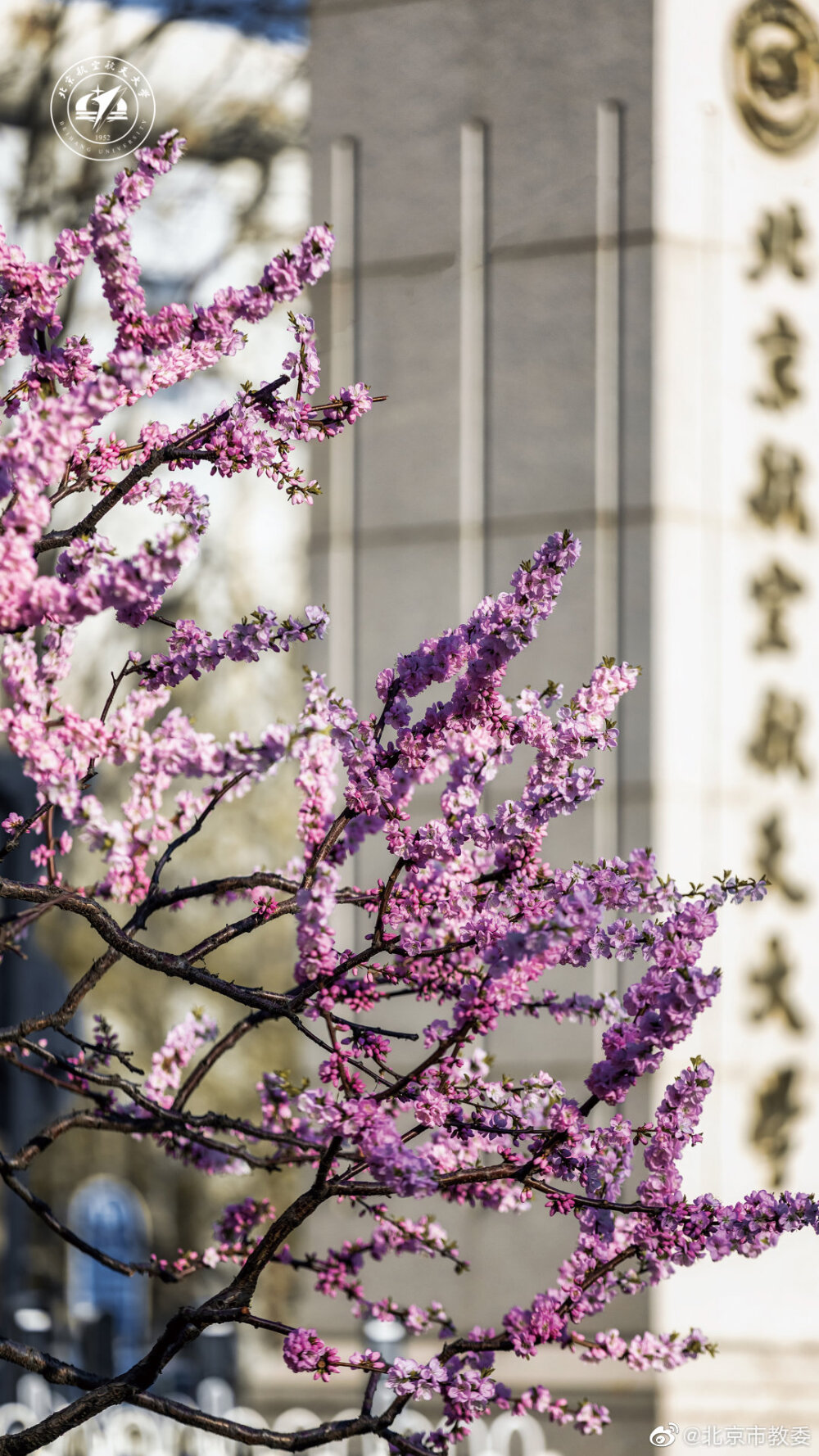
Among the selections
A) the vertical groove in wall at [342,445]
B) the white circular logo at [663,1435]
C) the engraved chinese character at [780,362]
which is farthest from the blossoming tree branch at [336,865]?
the engraved chinese character at [780,362]

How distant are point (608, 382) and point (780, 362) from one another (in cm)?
75

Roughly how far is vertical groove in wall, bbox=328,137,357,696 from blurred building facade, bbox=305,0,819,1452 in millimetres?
19

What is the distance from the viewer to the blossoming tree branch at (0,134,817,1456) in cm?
268

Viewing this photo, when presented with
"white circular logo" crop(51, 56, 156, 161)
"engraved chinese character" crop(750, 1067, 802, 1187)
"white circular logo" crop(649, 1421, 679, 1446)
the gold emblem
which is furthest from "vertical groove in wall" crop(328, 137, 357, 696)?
"white circular logo" crop(649, 1421, 679, 1446)

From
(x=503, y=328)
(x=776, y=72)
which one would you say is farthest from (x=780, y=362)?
(x=776, y=72)

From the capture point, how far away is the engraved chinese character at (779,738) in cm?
736

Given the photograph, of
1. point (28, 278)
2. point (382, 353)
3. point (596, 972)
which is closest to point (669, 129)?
point (382, 353)

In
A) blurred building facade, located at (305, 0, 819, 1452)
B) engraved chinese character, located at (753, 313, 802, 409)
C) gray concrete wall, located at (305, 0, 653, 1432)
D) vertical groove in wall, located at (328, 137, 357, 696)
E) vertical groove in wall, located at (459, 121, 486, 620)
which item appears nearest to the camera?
blurred building facade, located at (305, 0, 819, 1452)

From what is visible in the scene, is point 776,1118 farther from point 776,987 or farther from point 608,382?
point 608,382

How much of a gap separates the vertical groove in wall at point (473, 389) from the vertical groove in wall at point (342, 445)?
52cm

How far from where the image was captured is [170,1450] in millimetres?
7375

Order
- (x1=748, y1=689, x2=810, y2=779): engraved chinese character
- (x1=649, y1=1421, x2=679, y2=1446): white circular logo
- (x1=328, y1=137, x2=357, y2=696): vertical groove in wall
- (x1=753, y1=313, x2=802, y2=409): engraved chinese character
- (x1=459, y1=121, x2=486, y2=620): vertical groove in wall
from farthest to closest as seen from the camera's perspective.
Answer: (x1=328, y1=137, x2=357, y2=696): vertical groove in wall
(x1=459, y1=121, x2=486, y2=620): vertical groove in wall
(x1=753, y1=313, x2=802, y2=409): engraved chinese character
(x1=748, y1=689, x2=810, y2=779): engraved chinese character
(x1=649, y1=1421, x2=679, y2=1446): white circular logo

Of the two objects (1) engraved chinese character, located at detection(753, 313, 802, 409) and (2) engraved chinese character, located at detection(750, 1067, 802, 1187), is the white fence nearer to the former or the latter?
(2) engraved chinese character, located at detection(750, 1067, 802, 1187)

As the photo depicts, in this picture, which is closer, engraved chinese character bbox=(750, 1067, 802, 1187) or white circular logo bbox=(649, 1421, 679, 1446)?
white circular logo bbox=(649, 1421, 679, 1446)
